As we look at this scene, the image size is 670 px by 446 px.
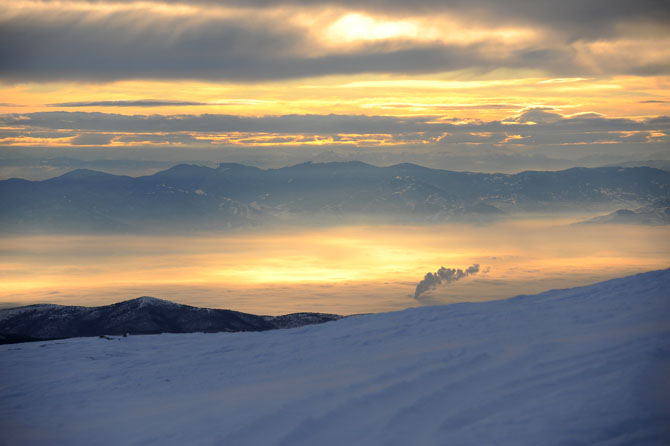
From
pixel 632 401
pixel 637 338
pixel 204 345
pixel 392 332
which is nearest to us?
pixel 632 401

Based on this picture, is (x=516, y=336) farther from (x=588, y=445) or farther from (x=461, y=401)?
(x=588, y=445)

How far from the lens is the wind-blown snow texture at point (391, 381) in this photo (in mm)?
15586

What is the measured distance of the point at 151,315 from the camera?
7746 inches

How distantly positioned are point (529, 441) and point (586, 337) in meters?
8.42

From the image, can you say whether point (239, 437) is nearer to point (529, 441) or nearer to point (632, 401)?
point (529, 441)

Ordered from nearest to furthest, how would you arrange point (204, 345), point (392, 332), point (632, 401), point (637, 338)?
point (632, 401), point (637, 338), point (392, 332), point (204, 345)

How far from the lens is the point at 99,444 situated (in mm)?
18312

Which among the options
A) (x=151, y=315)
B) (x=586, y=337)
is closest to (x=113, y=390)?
(x=586, y=337)

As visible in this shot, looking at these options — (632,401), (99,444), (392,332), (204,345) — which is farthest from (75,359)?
(632,401)

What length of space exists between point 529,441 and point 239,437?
776cm

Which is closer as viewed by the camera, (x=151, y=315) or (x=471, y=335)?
(x=471, y=335)

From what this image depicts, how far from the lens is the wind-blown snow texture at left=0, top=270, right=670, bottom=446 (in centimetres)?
1559

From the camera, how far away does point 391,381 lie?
67.4 feet

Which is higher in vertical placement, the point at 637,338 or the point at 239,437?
the point at 637,338
